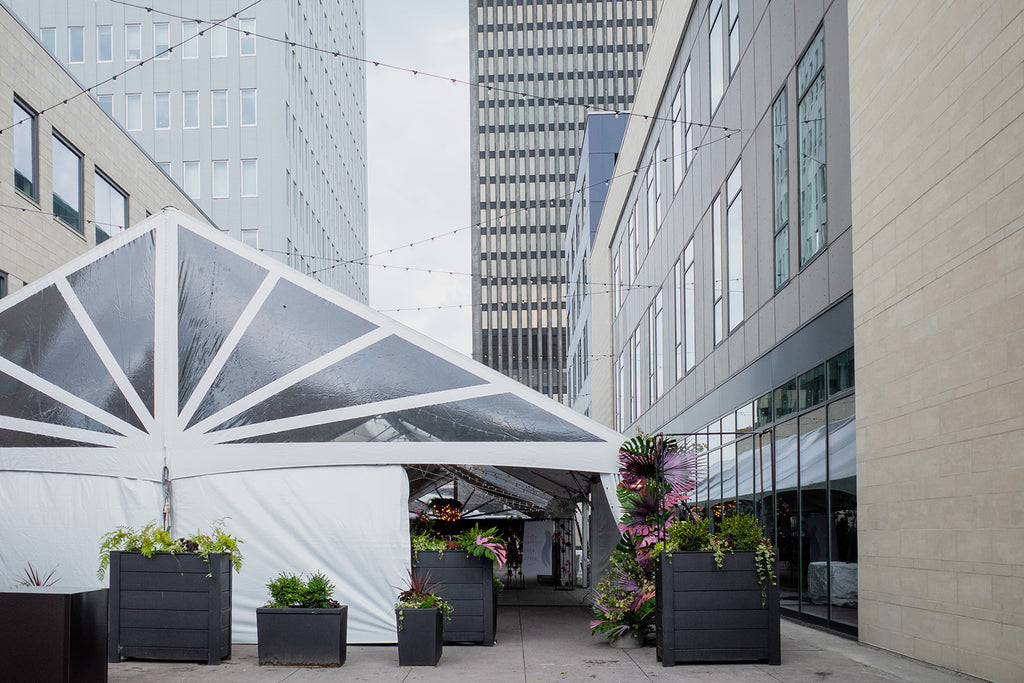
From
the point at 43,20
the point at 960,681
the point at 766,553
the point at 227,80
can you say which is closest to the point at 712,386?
the point at 766,553

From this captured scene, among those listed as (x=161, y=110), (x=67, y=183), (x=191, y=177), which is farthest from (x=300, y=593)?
(x=161, y=110)

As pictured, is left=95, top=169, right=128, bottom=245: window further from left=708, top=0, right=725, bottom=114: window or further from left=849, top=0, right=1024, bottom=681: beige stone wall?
left=849, top=0, right=1024, bottom=681: beige stone wall

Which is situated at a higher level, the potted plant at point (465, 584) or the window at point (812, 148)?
the window at point (812, 148)

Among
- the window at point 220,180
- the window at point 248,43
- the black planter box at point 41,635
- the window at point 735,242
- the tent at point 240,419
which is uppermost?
the window at point 248,43

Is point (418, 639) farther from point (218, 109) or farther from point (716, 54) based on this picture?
point (218, 109)

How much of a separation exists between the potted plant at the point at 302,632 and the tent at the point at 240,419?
5.52 ft

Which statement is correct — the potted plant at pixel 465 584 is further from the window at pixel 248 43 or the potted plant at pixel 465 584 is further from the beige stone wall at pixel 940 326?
the window at pixel 248 43

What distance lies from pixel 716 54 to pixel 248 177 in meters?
33.1

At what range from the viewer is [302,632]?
36.2 feet

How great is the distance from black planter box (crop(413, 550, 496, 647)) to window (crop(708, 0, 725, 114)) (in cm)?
1177

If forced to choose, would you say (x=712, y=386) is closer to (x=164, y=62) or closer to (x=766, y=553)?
(x=766, y=553)

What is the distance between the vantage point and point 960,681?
9.66 m

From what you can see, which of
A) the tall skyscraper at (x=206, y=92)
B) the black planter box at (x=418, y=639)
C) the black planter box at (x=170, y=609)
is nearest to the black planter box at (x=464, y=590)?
the black planter box at (x=418, y=639)

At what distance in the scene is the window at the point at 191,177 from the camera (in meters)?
50.4
